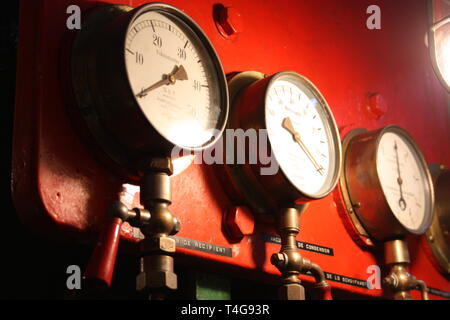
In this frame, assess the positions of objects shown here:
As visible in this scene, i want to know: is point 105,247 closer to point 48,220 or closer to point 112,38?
point 48,220

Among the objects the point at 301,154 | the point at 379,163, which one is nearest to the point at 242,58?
the point at 301,154

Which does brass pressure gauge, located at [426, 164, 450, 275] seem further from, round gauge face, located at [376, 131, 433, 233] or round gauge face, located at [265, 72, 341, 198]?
round gauge face, located at [265, 72, 341, 198]

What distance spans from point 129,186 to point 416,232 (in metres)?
0.97

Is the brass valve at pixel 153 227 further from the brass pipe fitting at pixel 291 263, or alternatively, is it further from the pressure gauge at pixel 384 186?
the pressure gauge at pixel 384 186

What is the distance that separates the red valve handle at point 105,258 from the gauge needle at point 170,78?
289 mm

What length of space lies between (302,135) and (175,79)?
18.0 inches

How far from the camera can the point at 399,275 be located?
1991 mm

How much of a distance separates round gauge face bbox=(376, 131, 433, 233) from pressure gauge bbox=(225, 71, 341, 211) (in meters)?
0.23

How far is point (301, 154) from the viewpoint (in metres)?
1.83

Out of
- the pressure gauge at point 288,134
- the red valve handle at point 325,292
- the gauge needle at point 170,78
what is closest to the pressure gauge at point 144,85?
the gauge needle at point 170,78

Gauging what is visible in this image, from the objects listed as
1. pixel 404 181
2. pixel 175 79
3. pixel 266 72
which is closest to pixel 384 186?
pixel 404 181
